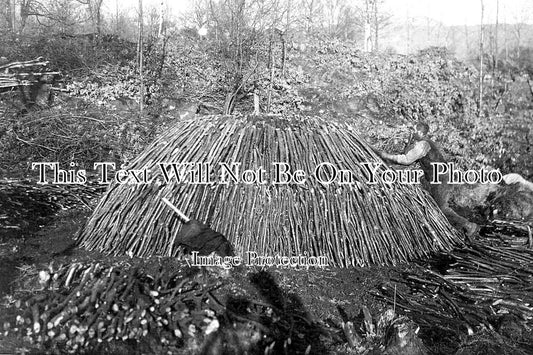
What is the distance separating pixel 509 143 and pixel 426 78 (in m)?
3.83

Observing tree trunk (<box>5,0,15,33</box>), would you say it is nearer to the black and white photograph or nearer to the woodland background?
the woodland background

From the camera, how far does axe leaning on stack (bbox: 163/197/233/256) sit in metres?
4.16

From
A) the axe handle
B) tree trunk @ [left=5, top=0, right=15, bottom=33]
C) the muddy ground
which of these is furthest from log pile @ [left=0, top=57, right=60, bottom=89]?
the axe handle

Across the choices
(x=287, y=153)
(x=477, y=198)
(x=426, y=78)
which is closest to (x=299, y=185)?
(x=287, y=153)

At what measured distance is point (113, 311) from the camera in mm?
3400

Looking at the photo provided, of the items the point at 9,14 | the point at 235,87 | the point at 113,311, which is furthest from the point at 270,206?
the point at 9,14

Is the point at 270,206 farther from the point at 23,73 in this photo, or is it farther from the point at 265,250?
the point at 23,73

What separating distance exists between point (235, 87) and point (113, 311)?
1057 cm

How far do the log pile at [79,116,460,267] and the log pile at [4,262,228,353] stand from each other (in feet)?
2.35

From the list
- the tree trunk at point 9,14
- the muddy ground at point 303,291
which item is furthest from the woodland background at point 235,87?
the muddy ground at point 303,291

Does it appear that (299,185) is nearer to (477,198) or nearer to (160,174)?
(160,174)

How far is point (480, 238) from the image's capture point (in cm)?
→ 587

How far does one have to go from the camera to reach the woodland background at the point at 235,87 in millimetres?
10750

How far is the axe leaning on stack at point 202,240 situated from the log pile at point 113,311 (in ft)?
1.32
